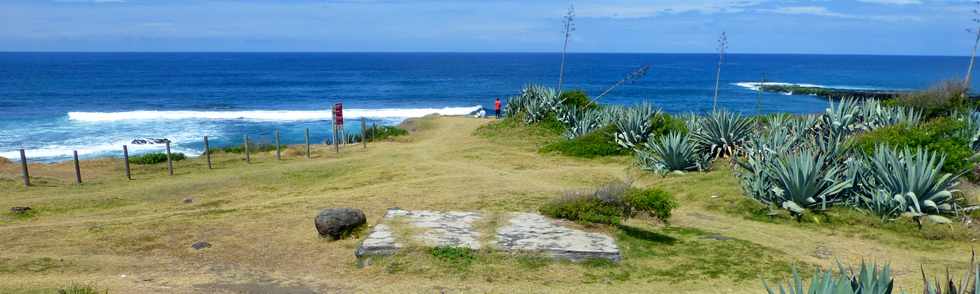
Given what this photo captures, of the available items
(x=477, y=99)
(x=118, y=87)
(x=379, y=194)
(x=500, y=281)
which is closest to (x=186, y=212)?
(x=379, y=194)

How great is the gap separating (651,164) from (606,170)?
1.02 m

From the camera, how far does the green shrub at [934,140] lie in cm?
1117

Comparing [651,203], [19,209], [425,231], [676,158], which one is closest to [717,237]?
[651,203]

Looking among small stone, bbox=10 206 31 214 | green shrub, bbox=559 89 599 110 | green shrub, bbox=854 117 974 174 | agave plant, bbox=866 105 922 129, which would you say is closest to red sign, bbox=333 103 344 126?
green shrub, bbox=559 89 599 110

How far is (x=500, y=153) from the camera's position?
18922 mm

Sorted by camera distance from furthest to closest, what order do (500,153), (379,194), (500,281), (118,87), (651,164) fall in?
(118,87), (500,153), (651,164), (379,194), (500,281)

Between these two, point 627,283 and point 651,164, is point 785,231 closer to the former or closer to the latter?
point 627,283

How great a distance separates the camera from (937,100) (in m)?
20.2

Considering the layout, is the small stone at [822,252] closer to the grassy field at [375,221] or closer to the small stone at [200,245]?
the grassy field at [375,221]

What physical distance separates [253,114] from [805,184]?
133 feet

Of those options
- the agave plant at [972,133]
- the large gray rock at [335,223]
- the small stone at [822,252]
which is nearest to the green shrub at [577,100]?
the agave plant at [972,133]

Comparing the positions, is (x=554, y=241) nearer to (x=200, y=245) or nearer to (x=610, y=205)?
(x=610, y=205)

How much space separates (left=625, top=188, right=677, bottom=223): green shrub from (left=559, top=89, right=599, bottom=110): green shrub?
1442 centimetres

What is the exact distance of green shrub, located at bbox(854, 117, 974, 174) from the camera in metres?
11.2
